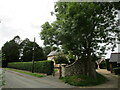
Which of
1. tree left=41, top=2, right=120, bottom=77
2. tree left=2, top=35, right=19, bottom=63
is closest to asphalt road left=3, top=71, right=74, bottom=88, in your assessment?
tree left=41, top=2, right=120, bottom=77

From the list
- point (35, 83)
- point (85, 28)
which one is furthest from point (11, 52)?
point (85, 28)

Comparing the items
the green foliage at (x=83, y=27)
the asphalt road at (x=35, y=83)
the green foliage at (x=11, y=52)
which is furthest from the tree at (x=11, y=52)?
the green foliage at (x=83, y=27)

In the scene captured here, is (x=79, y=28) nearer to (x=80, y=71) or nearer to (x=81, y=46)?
(x=81, y=46)

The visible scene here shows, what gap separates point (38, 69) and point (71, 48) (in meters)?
11.0

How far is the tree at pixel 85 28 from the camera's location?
1046 cm

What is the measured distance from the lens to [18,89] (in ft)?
33.1

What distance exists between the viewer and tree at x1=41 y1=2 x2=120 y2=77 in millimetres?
10461

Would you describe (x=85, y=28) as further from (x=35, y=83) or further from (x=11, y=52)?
(x=11, y=52)

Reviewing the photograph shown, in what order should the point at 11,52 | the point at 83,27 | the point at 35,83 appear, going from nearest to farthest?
the point at 83,27 < the point at 35,83 < the point at 11,52

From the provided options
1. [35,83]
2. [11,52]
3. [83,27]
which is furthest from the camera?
[11,52]

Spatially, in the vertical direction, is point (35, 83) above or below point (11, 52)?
below

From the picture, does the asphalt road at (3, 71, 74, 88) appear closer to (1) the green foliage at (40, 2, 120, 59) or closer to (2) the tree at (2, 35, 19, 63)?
(1) the green foliage at (40, 2, 120, 59)

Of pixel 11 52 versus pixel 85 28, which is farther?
pixel 11 52

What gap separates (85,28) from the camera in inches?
436
